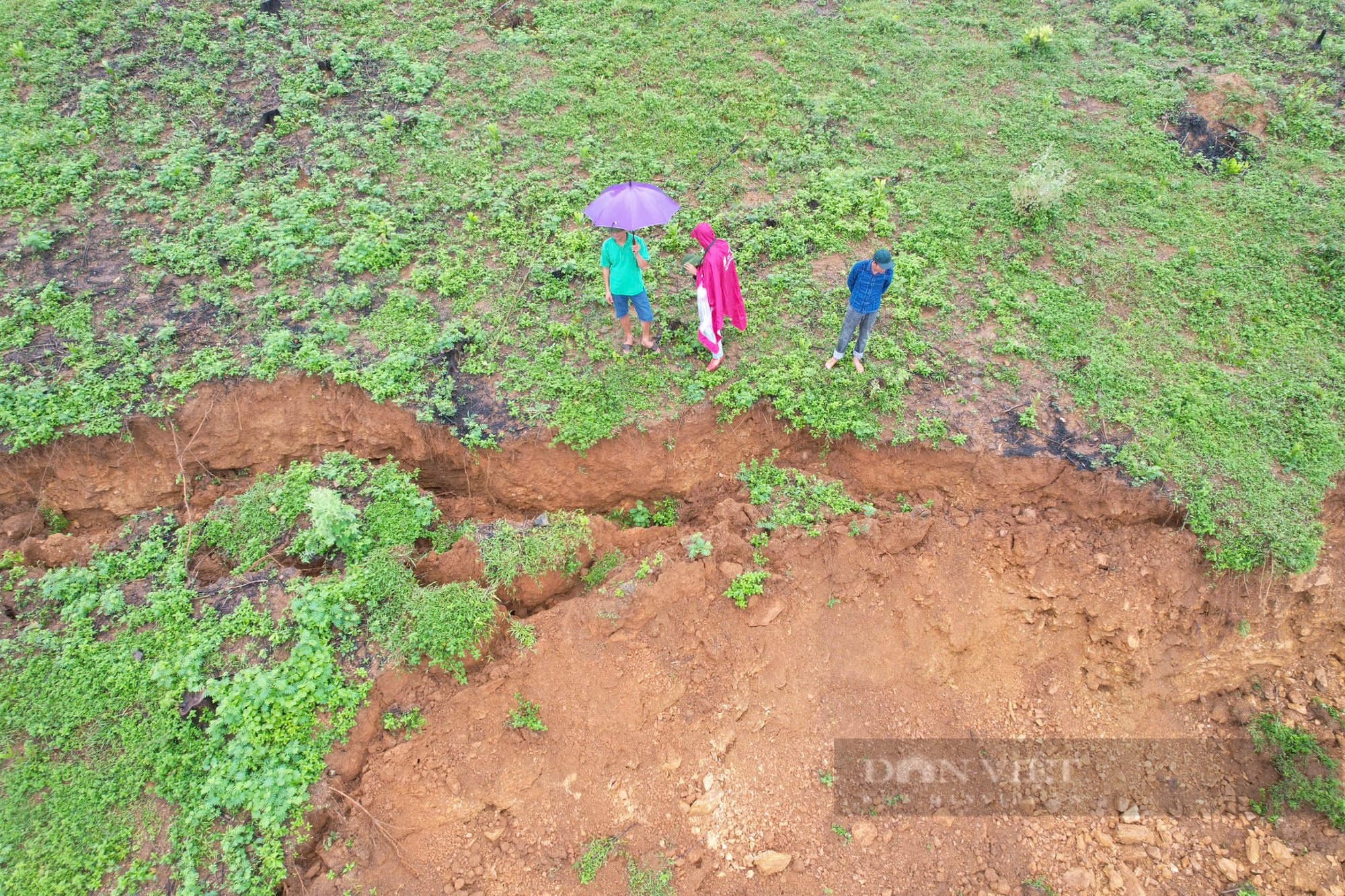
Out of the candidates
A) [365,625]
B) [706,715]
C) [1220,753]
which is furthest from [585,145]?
[1220,753]

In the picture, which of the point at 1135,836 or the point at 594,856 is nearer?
the point at 594,856

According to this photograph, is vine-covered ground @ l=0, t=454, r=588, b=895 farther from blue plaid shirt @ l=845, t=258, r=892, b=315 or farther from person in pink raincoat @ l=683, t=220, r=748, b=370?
blue plaid shirt @ l=845, t=258, r=892, b=315

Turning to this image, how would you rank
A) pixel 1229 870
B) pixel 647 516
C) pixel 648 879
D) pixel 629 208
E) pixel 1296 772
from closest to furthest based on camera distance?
pixel 648 879 → pixel 1229 870 → pixel 1296 772 → pixel 629 208 → pixel 647 516

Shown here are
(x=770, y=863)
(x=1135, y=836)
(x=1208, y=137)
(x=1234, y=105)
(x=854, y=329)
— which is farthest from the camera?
(x=1234, y=105)

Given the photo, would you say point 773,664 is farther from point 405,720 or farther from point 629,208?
point 629,208

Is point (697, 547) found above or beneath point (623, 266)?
beneath

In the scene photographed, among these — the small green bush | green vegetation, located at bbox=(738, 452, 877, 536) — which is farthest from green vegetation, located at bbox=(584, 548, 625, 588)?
the small green bush

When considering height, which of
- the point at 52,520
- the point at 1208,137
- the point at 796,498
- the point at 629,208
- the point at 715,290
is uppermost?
the point at 629,208

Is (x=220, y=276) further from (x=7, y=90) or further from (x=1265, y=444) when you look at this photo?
(x=1265, y=444)

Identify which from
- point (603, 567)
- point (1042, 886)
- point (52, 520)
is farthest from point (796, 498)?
point (52, 520)
